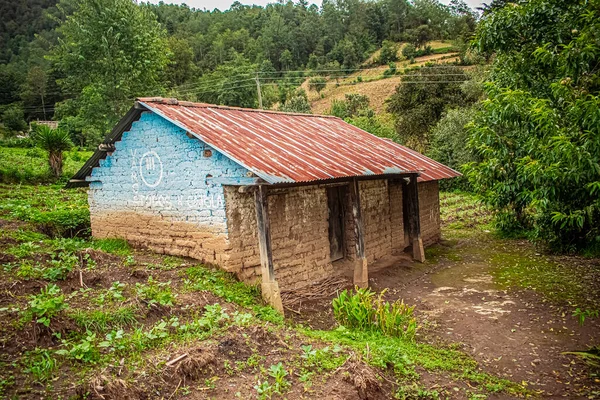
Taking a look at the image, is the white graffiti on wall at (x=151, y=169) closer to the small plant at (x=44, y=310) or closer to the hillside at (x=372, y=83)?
the small plant at (x=44, y=310)

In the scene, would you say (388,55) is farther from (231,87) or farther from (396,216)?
(396,216)

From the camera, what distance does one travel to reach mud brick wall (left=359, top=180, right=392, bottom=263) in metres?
11.4

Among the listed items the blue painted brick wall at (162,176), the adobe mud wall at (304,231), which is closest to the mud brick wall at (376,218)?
the adobe mud wall at (304,231)

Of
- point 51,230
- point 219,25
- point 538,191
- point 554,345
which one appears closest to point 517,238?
point 538,191

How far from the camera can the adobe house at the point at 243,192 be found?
7984mm

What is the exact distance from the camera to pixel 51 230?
36.3ft

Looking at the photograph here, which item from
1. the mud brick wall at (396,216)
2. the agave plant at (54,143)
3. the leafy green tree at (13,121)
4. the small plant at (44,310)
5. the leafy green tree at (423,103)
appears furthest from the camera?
the leafy green tree at (13,121)

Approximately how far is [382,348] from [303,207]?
4.06 metres

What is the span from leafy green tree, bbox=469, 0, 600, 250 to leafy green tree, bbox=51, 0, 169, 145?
20.3m

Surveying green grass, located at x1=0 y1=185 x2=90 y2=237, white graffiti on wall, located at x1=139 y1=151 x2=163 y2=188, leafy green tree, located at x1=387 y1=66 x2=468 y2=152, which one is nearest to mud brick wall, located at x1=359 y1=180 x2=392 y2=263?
white graffiti on wall, located at x1=139 y1=151 x2=163 y2=188

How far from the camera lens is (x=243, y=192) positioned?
8.17 meters

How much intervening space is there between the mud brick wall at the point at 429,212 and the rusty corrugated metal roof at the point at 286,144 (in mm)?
700

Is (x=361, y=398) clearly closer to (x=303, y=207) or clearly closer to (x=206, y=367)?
(x=206, y=367)

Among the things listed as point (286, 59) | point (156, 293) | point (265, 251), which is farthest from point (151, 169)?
point (286, 59)
